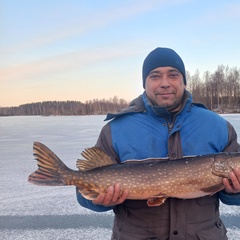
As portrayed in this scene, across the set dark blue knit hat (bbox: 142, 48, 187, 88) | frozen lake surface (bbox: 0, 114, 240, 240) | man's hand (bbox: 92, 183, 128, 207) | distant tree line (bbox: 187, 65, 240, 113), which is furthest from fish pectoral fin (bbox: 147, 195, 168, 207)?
distant tree line (bbox: 187, 65, 240, 113)

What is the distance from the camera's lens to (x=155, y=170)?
229 cm

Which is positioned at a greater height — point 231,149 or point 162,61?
point 162,61

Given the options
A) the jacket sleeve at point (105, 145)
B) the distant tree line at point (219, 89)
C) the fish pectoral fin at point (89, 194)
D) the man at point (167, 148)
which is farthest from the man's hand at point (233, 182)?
the distant tree line at point (219, 89)

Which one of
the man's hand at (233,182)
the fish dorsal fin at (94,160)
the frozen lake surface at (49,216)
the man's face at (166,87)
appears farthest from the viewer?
the frozen lake surface at (49,216)

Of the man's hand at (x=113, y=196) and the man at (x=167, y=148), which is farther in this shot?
the man's hand at (x=113, y=196)

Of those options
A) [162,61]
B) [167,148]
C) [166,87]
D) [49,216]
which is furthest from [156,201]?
[49,216]

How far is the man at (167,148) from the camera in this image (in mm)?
2078

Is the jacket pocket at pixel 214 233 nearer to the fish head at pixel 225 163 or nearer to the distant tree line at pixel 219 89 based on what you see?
the fish head at pixel 225 163

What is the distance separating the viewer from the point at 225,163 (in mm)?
2211

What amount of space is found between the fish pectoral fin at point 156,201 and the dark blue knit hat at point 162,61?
1.07m

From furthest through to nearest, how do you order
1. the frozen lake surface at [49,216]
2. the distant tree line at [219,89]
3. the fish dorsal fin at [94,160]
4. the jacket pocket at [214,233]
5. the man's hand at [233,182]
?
the distant tree line at [219,89], the frozen lake surface at [49,216], the fish dorsal fin at [94,160], the man's hand at [233,182], the jacket pocket at [214,233]

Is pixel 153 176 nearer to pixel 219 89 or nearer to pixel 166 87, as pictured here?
pixel 166 87

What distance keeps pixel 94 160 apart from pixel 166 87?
821 mm

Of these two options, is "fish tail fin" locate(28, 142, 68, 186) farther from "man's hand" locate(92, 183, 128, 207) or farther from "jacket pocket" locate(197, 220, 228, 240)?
"jacket pocket" locate(197, 220, 228, 240)
